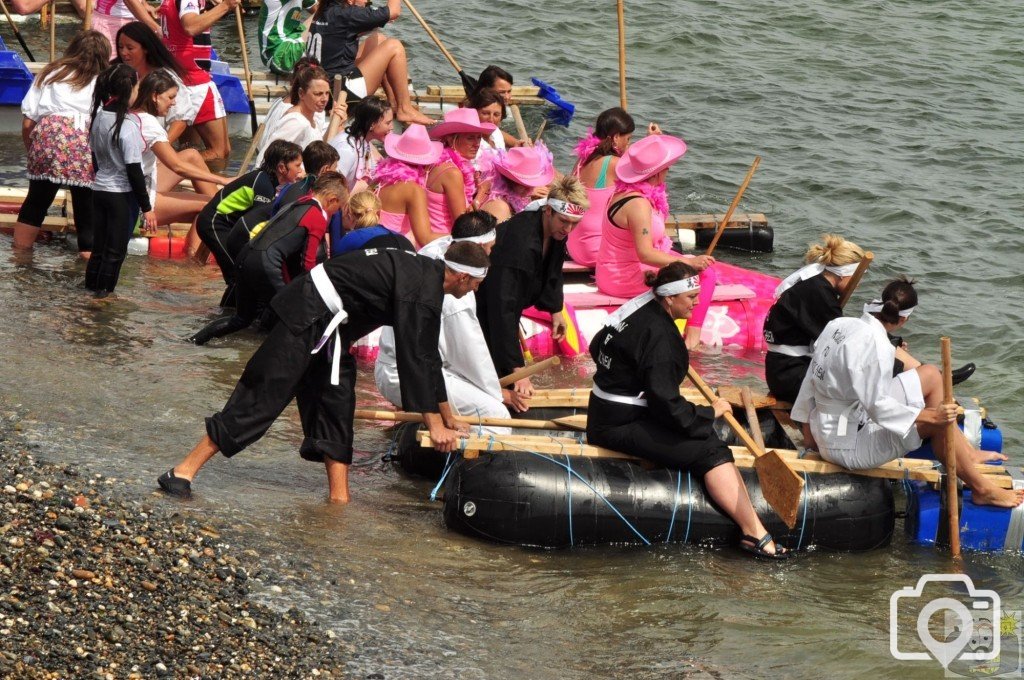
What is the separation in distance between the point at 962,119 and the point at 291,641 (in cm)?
1367

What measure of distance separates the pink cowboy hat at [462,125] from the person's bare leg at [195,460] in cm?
365

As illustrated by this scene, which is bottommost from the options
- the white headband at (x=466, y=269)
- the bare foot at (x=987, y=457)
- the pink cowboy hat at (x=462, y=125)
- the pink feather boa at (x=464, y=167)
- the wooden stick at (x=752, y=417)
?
the bare foot at (x=987, y=457)

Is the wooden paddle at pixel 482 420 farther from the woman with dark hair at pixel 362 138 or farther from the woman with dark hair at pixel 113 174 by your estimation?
the woman with dark hair at pixel 362 138

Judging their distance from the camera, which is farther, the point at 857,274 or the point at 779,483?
the point at 857,274

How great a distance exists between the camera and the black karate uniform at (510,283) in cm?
773

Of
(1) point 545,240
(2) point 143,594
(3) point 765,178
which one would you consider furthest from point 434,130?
(3) point 765,178

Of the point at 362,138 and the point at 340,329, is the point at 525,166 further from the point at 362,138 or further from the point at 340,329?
the point at 340,329

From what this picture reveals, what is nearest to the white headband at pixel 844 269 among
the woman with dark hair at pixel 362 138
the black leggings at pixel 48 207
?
the woman with dark hair at pixel 362 138

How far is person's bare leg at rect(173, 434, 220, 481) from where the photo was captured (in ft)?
20.2

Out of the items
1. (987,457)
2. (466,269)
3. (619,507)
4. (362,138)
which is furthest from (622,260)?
(466,269)

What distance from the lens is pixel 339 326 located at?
20.8 feet

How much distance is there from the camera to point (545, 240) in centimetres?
790

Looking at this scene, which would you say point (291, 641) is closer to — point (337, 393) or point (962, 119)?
point (337, 393)

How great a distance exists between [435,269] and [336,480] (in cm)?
118
